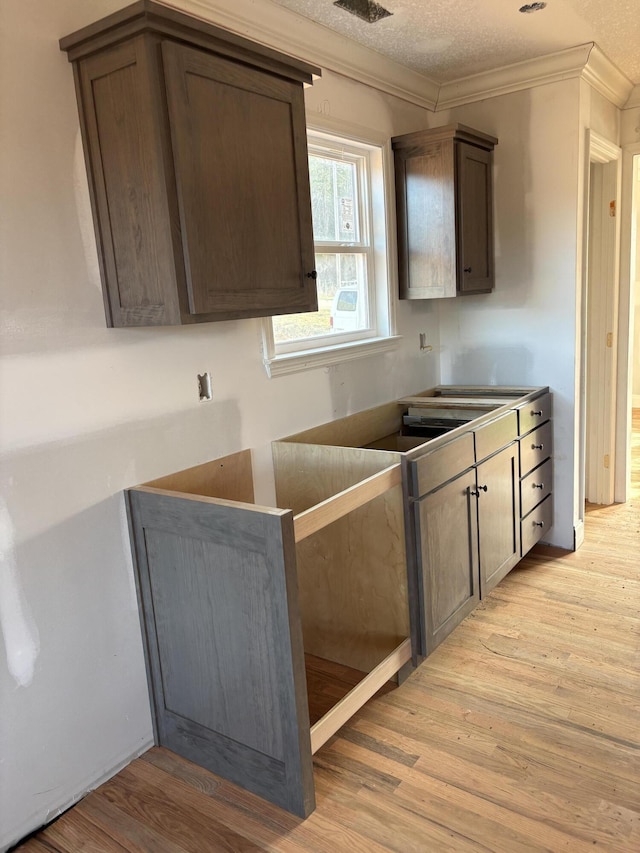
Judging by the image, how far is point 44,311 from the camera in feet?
6.10

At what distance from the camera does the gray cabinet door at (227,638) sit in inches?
71.4

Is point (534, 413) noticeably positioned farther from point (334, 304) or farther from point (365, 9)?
point (365, 9)

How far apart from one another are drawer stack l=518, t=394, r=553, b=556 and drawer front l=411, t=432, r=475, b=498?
1.96 ft

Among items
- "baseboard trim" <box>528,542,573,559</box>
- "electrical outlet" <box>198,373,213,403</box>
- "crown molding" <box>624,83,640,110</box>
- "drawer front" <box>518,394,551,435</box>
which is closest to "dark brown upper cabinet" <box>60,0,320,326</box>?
"electrical outlet" <box>198,373,213,403</box>

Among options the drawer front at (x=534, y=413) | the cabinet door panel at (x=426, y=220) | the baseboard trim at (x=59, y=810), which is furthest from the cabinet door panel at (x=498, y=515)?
the baseboard trim at (x=59, y=810)

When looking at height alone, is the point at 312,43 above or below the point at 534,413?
above

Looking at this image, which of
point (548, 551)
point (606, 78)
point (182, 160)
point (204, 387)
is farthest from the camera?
point (548, 551)

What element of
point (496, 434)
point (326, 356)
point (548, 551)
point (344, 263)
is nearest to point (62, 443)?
point (326, 356)

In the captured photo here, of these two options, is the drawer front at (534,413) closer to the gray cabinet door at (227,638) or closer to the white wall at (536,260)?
the white wall at (536,260)

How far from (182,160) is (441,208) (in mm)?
1775

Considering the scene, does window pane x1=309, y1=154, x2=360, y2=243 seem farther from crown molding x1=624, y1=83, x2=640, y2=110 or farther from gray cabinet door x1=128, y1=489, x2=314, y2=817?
crown molding x1=624, y1=83, x2=640, y2=110

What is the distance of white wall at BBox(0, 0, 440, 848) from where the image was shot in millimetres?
1793

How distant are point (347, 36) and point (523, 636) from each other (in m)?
2.67

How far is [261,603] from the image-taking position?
184 centimetres
